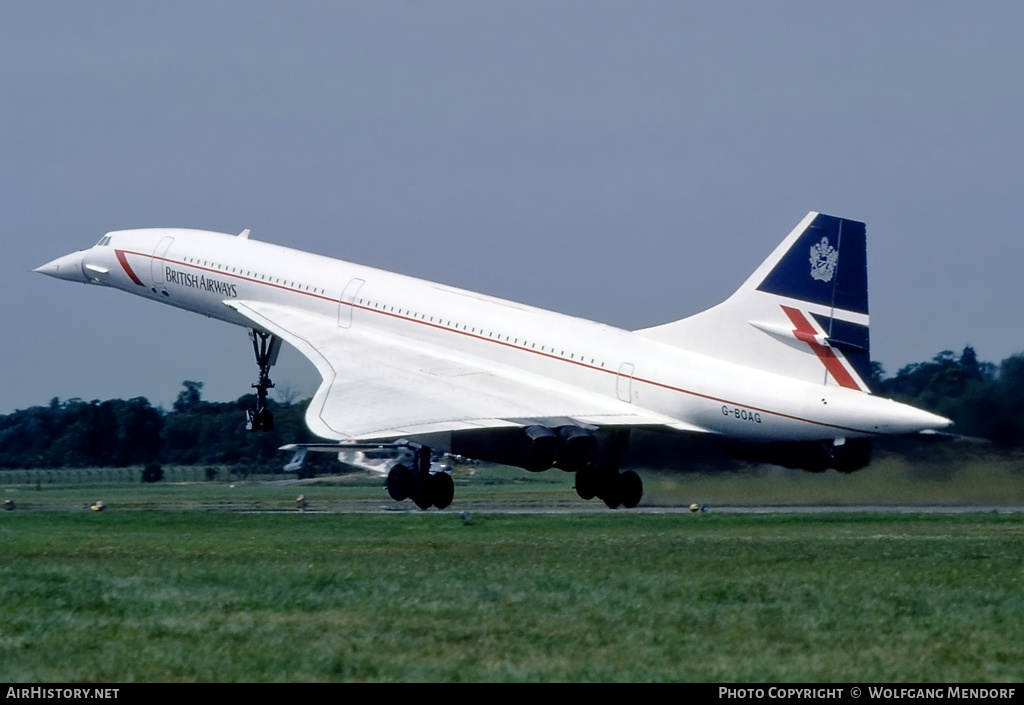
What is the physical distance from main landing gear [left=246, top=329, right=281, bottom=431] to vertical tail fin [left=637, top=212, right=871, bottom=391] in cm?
1003

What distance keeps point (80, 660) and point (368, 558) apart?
6.61m

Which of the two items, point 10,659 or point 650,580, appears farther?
point 650,580

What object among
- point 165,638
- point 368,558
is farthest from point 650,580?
point 165,638

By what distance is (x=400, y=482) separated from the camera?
2420 centimetres

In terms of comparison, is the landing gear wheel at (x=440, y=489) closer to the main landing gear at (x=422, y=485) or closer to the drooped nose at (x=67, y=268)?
the main landing gear at (x=422, y=485)

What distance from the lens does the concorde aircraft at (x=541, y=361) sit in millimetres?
19703

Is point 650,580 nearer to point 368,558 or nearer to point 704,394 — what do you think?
point 368,558

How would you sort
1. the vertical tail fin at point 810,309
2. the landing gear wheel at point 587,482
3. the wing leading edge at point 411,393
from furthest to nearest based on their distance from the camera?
1. the landing gear wheel at point 587,482
2. the wing leading edge at point 411,393
3. the vertical tail fin at point 810,309

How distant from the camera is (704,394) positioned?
67.6ft

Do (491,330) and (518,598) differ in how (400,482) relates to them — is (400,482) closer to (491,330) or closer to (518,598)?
(491,330)

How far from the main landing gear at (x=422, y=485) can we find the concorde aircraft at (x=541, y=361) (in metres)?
0.02

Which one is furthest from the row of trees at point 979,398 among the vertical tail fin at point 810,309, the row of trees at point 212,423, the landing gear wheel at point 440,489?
the landing gear wheel at point 440,489

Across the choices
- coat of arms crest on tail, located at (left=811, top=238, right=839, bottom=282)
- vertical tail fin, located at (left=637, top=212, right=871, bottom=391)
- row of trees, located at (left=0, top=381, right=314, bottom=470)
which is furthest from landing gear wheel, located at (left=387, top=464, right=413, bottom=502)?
row of trees, located at (left=0, top=381, right=314, bottom=470)
